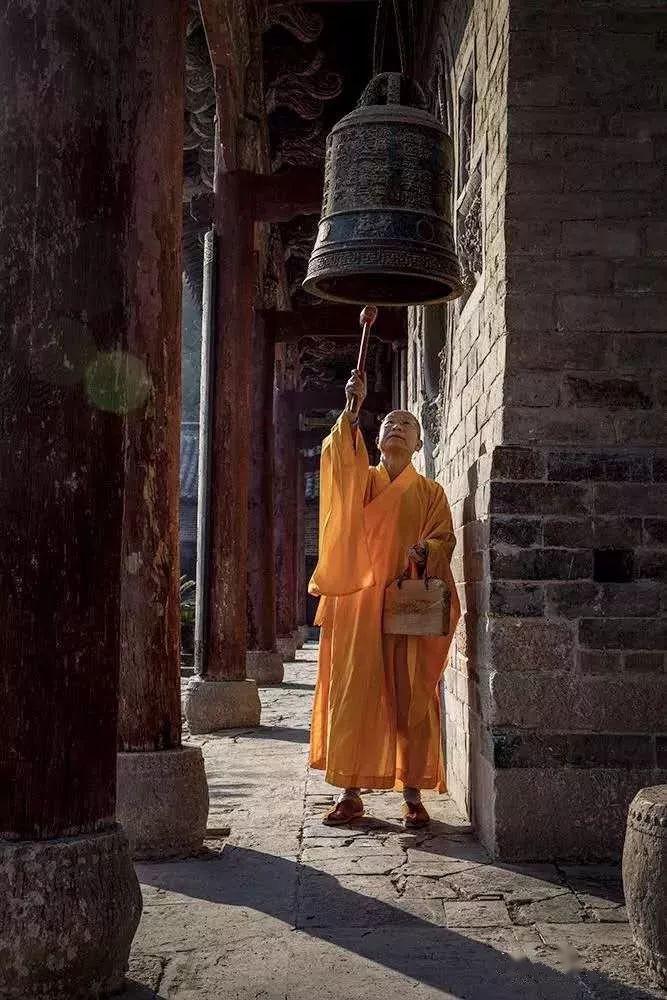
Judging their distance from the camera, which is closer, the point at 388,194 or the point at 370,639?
the point at 388,194

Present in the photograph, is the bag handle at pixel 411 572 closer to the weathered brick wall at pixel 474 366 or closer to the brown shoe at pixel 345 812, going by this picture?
the weathered brick wall at pixel 474 366

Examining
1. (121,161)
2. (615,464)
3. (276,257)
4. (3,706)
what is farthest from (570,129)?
(276,257)

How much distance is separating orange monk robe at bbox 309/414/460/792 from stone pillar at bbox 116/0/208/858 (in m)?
0.76

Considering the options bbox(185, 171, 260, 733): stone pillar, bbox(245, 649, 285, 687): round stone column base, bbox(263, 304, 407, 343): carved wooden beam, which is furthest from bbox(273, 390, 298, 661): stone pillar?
bbox(185, 171, 260, 733): stone pillar

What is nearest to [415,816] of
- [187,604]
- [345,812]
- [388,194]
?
[345,812]

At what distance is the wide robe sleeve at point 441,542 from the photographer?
14.9 feet

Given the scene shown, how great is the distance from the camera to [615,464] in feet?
12.8

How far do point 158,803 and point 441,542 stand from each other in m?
1.64

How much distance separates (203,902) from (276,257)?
10235 mm

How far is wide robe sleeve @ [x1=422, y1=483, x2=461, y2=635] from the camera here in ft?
14.9

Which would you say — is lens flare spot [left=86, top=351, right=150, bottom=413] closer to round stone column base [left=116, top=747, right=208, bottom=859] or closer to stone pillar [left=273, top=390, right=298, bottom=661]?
round stone column base [left=116, top=747, right=208, bottom=859]

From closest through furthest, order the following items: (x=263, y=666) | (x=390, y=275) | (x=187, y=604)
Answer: (x=390, y=275)
(x=263, y=666)
(x=187, y=604)

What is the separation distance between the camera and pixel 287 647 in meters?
14.8

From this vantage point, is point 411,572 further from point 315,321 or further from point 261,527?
point 315,321
